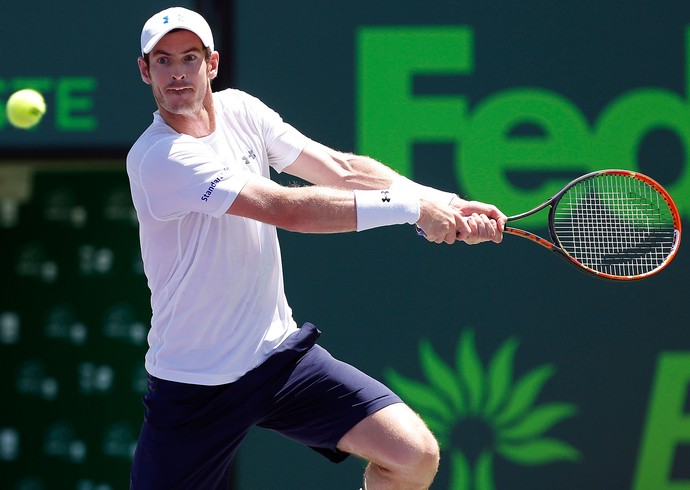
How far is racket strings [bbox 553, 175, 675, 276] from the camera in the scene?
4.28 m

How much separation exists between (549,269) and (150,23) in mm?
2708

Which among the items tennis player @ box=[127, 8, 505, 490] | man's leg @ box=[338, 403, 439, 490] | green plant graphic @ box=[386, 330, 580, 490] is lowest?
green plant graphic @ box=[386, 330, 580, 490]

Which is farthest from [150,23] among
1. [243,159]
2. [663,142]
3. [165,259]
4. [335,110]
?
[663,142]

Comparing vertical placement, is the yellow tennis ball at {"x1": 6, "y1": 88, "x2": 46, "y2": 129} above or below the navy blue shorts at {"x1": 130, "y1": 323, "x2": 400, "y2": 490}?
above

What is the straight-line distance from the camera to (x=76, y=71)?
5441 millimetres

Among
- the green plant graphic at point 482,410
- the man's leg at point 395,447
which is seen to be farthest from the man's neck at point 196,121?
the green plant graphic at point 482,410

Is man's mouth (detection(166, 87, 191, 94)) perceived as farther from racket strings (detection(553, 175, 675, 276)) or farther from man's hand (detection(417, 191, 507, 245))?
racket strings (detection(553, 175, 675, 276))

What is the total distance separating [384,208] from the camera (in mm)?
3336

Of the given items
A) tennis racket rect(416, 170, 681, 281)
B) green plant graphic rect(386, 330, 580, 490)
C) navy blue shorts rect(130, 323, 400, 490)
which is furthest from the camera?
green plant graphic rect(386, 330, 580, 490)

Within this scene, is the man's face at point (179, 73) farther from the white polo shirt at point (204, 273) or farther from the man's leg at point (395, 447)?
the man's leg at point (395, 447)

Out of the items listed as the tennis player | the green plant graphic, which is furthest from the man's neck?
the green plant graphic

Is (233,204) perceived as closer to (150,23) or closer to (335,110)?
(150,23)

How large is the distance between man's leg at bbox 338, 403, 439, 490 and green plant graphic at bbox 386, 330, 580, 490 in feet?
6.15

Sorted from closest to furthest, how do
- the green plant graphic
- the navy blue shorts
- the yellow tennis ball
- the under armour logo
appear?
the navy blue shorts
the under armour logo
the yellow tennis ball
the green plant graphic
